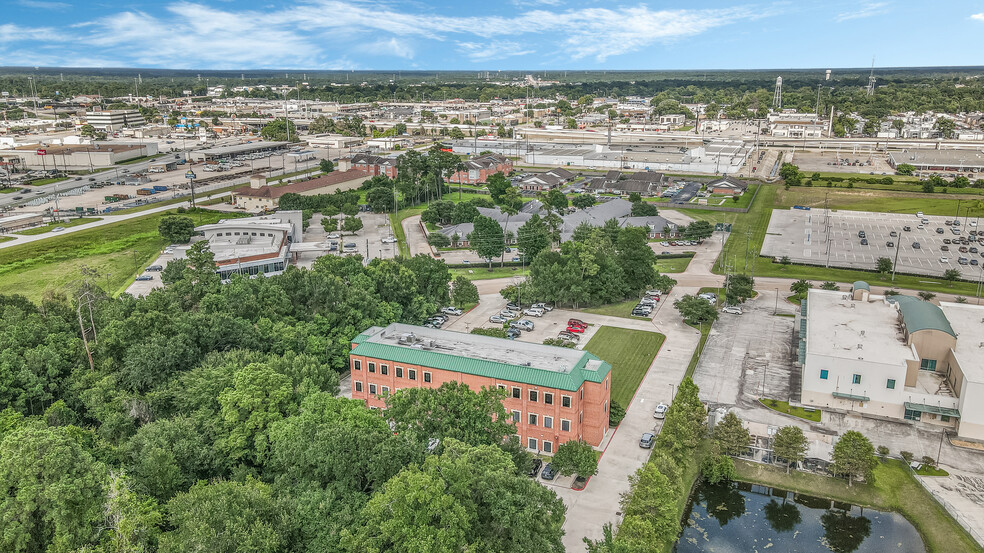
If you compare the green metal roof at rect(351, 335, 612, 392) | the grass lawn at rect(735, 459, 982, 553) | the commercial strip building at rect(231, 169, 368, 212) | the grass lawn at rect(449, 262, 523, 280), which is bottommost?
the grass lawn at rect(735, 459, 982, 553)

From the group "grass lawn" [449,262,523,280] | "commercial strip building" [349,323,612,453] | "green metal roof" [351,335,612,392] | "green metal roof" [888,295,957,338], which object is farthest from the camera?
"grass lawn" [449,262,523,280]

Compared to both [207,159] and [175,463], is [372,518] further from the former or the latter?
[207,159]

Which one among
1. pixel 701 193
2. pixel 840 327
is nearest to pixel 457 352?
pixel 840 327

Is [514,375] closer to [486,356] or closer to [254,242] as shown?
[486,356]

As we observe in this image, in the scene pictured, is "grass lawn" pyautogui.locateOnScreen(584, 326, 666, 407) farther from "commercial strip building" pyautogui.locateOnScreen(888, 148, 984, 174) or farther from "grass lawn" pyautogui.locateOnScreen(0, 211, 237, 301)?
"commercial strip building" pyautogui.locateOnScreen(888, 148, 984, 174)

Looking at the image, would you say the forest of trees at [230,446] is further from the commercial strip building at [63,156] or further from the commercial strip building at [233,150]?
the commercial strip building at [233,150]

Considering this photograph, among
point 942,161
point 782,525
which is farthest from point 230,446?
point 942,161

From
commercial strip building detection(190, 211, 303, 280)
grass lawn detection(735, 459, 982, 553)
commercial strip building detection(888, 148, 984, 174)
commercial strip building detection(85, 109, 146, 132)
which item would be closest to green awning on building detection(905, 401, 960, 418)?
grass lawn detection(735, 459, 982, 553)
